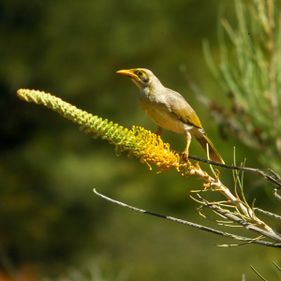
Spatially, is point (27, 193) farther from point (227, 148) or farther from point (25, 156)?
point (227, 148)

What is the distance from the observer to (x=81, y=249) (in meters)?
11.0

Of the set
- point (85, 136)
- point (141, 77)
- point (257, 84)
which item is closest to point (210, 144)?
point (141, 77)

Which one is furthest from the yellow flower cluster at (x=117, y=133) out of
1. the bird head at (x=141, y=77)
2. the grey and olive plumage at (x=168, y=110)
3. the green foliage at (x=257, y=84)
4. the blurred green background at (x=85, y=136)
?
the blurred green background at (x=85, y=136)

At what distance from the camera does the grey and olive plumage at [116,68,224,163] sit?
75.0 inches

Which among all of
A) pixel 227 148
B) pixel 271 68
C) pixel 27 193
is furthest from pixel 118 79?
pixel 271 68

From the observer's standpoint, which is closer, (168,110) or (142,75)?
(168,110)

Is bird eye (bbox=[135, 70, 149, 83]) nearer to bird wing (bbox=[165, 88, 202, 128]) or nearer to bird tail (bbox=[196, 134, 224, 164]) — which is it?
bird wing (bbox=[165, 88, 202, 128])

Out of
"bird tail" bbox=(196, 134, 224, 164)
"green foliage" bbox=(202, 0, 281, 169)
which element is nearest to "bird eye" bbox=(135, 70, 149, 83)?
"bird tail" bbox=(196, 134, 224, 164)

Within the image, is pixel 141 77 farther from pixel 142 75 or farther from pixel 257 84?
pixel 257 84

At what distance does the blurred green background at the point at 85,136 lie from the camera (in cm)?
1041

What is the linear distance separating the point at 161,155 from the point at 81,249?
383 inches

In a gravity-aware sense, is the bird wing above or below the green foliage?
above

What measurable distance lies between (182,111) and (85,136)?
8.89 m

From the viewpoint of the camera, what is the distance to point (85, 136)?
10828 mm
